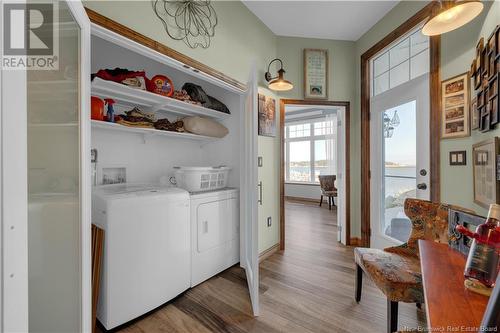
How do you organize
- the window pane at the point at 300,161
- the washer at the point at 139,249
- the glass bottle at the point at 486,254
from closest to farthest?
1. the glass bottle at the point at 486,254
2. the washer at the point at 139,249
3. the window pane at the point at 300,161

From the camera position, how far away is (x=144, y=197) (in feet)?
5.47

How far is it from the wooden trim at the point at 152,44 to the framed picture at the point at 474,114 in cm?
196

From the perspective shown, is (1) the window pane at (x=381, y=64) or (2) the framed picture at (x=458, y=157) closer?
(2) the framed picture at (x=458, y=157)

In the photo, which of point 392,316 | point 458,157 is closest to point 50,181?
point 392,316

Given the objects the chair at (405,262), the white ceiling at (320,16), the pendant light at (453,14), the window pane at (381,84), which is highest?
the white ceiling at (320,16)

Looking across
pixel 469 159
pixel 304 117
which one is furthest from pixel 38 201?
pixel 304 117

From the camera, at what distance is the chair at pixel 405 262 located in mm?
1350

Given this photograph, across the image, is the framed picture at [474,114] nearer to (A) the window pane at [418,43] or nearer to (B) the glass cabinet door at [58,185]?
(A) the window pane at [418,43]

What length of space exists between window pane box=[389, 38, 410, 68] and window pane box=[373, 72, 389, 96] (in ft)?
0.50

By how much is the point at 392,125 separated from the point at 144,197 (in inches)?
111

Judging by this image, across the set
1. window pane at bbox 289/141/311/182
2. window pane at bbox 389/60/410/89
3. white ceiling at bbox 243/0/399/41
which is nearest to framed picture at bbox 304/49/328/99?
white ceiling at bbox 243/0/399/41

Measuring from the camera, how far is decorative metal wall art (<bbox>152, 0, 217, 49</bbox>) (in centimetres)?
158

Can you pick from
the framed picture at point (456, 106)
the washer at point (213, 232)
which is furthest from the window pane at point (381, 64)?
the washer at point (213, 232)

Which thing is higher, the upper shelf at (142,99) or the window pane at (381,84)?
the window pane at (381,84)
